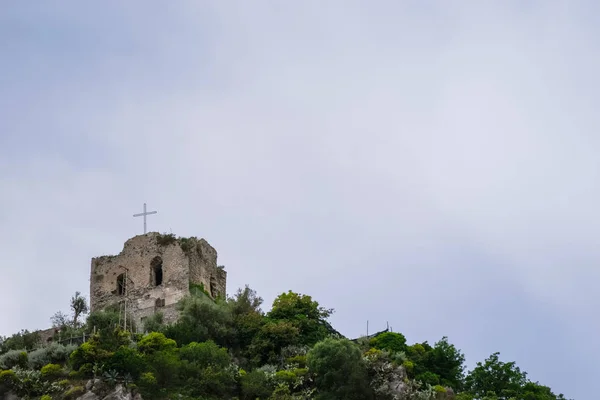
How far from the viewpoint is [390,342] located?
60750 millimetres

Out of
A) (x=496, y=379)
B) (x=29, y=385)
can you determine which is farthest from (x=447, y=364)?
(x=29, y=385)

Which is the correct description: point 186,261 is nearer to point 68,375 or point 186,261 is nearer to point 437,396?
point 68,375

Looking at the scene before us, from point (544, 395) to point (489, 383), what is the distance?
9.58 feet

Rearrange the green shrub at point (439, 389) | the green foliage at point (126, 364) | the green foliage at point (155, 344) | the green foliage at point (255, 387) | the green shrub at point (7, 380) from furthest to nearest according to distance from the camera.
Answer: the green shrub at point (439, 389) < the green foliage at point (155, 344) < the green foliage at point (255, 387) < the green shrub at point (7, 380) < the green foliage at point (126, 364)

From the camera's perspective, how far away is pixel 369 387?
178 ft

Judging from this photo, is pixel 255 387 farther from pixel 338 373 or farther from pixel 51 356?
pixel 51 356

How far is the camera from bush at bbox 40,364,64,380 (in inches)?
2132

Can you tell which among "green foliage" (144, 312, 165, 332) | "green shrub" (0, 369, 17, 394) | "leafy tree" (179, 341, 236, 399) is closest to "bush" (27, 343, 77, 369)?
"green shrub" (0, 369, 17, 394)

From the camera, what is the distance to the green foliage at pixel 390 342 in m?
60.3

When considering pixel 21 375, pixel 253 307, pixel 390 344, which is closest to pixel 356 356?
pixel 390 344

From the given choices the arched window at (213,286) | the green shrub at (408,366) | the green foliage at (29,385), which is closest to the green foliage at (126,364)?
the green foliage at (29,385)

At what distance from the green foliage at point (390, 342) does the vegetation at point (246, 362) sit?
6 cm

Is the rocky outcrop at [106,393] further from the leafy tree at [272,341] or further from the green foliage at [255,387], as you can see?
the leafy tree at [272,341]

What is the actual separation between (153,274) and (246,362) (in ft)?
33.5
